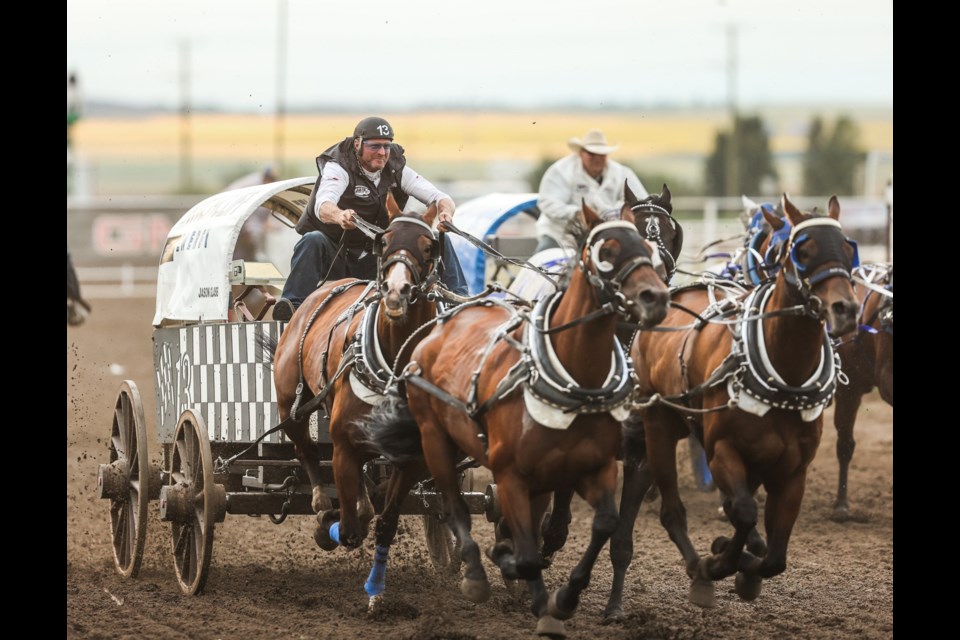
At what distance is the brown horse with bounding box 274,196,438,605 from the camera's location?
22.1 feet

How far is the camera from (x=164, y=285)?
8922 mm

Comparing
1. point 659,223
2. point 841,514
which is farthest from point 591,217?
point 841,514

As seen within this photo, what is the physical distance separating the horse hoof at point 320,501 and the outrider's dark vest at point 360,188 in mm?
1495

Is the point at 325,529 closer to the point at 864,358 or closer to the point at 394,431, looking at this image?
the point at 394,431

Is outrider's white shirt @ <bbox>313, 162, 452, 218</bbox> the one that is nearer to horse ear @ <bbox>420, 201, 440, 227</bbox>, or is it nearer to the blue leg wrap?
horse ear @ <bbox>420, 201, 440, 227</bbox>

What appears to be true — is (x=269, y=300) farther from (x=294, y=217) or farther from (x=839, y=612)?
(x=839, y=612)

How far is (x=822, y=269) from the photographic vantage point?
20.4 ft

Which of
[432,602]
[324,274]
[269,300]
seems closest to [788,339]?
[432,602]

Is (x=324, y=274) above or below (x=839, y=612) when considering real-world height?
above

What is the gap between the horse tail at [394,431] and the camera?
6.72 metres

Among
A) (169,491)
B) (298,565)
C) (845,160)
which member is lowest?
(298,565)

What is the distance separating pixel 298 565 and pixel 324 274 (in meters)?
1.81

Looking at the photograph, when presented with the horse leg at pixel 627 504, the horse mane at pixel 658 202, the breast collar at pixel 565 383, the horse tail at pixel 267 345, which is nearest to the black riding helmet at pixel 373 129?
the horse tail at pixel 267 345

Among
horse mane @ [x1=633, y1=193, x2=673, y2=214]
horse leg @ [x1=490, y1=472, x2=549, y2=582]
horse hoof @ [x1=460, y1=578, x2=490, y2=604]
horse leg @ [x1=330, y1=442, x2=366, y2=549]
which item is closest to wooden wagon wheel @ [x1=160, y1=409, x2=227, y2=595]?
horse leg @ [x1=330, y1=442, x2=366, y2=549]
